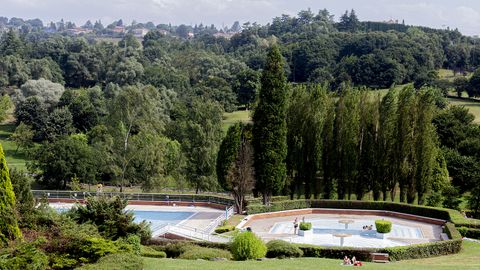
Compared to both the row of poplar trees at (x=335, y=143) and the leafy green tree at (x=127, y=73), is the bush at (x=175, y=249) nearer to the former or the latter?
the row of poplar trees at (x=335, y=143)

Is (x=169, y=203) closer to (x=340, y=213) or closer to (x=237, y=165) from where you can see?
(x=237, y=165)

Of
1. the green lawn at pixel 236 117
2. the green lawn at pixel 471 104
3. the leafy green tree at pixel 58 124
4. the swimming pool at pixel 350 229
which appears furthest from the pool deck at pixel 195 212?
the green lawn at pixel 471 104

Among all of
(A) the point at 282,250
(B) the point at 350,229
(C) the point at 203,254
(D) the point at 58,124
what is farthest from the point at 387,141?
(D) the point at 58,124

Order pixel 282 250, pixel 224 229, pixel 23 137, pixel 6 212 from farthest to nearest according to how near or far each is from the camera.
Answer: pixel 23 137 < pixel 224 229 < pixel 282 250 < pixel 6 212

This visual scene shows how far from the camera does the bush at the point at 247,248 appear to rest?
2312 centimetres

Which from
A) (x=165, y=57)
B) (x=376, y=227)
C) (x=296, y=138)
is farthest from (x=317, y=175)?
(x=165, y=57)

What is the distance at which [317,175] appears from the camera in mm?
43594

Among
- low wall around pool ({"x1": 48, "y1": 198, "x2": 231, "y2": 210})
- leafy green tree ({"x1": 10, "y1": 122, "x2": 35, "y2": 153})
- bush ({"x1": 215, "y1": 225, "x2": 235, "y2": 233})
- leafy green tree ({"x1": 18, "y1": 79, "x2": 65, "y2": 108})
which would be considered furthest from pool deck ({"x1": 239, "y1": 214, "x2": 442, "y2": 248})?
leafy green tree ({"x1": 18, "y1": 79, "x2": 65, "y2": 108})

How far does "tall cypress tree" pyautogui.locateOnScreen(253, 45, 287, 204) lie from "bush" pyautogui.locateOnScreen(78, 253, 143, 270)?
20.5 m

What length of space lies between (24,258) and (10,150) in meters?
57.7

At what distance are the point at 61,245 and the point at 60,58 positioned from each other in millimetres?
109400

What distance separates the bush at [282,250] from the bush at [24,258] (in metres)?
10.2

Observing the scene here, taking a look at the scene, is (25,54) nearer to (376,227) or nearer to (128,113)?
(128,113)

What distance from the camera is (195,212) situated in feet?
125
